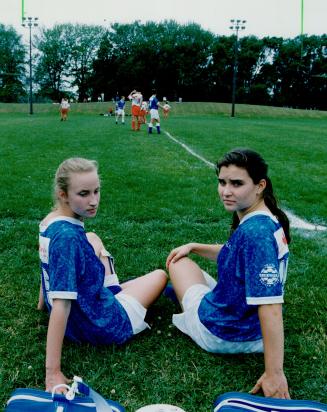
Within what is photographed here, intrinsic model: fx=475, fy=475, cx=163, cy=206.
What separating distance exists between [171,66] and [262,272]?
253 ft

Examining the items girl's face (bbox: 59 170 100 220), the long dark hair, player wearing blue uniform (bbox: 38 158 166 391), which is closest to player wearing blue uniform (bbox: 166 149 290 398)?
the long dark hair

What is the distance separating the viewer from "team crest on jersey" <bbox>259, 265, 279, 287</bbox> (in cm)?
262

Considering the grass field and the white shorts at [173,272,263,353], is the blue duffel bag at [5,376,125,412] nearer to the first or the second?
the grass field

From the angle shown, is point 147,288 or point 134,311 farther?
point 147,288

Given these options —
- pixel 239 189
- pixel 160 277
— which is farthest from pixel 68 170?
pixel 160 277

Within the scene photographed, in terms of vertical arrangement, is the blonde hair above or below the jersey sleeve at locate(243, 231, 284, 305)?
above

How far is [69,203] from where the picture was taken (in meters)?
Result: 2.96

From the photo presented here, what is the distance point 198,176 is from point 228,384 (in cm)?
723

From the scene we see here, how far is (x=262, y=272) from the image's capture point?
263 cm

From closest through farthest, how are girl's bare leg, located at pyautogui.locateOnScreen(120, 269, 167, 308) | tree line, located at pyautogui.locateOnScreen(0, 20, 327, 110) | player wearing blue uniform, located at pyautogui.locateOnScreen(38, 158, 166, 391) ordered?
player wearing blue uniform, located at pyautogui.locateOnScreen(38, 158, 166, 391) → girl's bare leg, located at pyautogui.locateOnScreen(120, 269, 167, 308) → tree line, located at pyautogui.locateOnScreen(0, 20, 327, 110)

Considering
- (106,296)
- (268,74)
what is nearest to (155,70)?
(268,74)

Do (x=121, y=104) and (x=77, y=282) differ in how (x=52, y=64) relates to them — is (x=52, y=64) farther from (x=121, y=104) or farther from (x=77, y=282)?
(x=77, y=282)

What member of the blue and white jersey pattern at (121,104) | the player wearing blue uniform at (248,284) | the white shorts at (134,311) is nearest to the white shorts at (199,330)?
the player wearing blue uniform at (248,284)

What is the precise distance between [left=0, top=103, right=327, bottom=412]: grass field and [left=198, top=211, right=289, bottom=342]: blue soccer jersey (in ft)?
0.83
